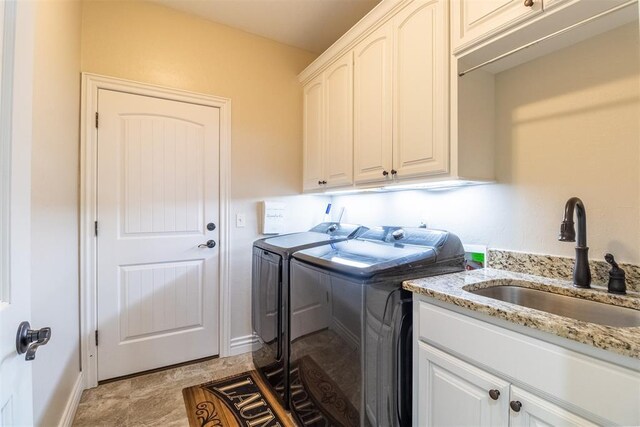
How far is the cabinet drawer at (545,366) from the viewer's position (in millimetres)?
714

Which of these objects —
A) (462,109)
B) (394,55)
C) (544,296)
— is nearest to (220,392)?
(544,296)

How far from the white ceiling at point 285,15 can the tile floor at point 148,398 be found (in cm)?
268

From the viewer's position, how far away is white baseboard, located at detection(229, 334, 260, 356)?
2.39 metres

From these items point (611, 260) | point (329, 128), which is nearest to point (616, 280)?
point (611, 260)

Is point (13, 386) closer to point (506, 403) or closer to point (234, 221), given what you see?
point (506, 403)

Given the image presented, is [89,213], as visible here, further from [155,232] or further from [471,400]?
[471,400]

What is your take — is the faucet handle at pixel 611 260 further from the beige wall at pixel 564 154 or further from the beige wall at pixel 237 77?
the beige wall at pixel 237 77

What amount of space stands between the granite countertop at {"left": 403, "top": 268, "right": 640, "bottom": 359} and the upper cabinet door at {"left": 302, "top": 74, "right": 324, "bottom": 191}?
132 cm

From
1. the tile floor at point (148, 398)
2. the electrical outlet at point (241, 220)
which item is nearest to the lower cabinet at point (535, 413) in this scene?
the tile floor at point (148, 398)

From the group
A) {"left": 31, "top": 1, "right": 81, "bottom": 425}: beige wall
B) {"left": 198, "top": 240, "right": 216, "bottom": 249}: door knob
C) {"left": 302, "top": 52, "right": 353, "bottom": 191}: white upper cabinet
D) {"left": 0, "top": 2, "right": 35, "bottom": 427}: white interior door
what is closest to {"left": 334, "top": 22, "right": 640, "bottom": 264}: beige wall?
Answer: {"left": 302, "top": 52, "right": 353, "bottom": 191}: white upper cabinet

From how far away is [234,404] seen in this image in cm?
179

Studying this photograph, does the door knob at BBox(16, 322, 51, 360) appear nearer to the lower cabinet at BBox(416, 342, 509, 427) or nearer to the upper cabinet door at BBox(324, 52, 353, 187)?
the lower cabinet at BBox(416, 342, 509, 427)

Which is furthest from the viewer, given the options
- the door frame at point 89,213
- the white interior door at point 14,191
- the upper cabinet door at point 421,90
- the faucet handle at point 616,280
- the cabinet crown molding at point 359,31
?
the door frame at point 89,213

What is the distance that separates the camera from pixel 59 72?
148 cm
